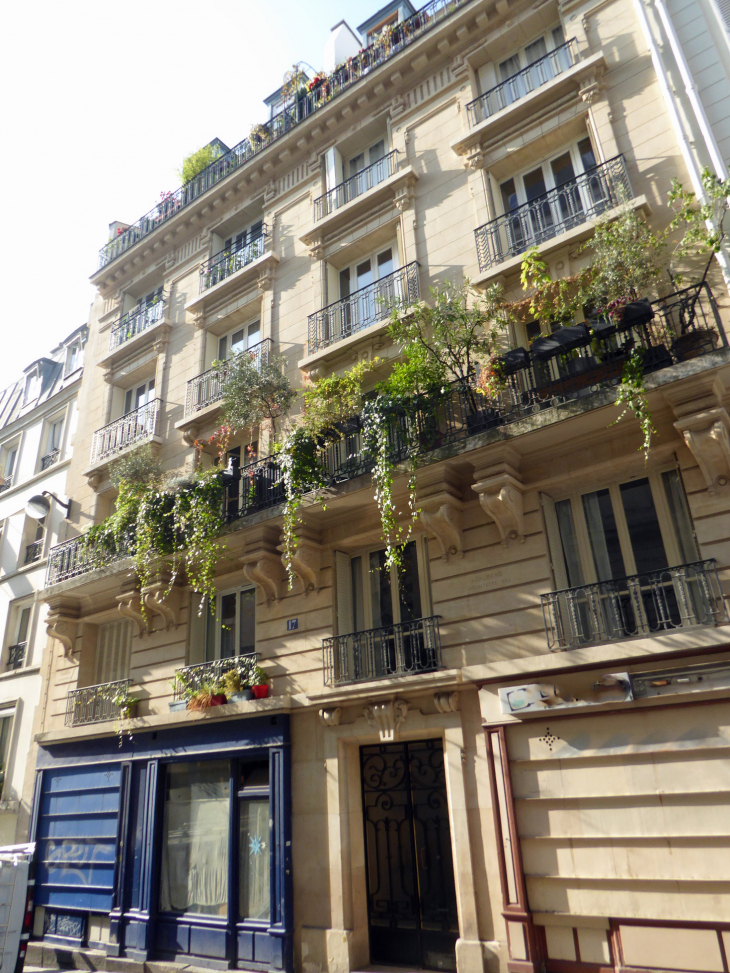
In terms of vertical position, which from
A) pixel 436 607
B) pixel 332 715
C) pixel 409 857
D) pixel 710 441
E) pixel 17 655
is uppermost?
pixel 17 655

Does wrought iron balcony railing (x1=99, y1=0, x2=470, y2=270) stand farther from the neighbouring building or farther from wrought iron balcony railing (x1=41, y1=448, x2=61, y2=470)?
wrought iron balcony railing (x1=41, y1=448, x2=61, y2=470)

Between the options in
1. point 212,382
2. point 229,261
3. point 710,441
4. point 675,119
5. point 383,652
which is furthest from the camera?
point 229,261

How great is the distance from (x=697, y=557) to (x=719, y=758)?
2.23 m

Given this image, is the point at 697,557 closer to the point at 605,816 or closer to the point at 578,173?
the point at 605,816

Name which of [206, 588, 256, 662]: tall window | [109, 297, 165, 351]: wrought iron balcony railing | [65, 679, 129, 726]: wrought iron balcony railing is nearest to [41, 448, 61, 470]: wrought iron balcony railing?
[109, 297, 165, 351]: wrought iron balcony railing

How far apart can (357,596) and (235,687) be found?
2464 mm

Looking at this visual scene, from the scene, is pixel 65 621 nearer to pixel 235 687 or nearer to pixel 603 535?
pixel 235 687

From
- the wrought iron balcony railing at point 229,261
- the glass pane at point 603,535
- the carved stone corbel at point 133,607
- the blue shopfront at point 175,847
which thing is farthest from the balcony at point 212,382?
the glass pane at point 603,535

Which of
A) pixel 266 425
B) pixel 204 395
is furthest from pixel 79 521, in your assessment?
pixel 266 425

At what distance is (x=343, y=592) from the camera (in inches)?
429

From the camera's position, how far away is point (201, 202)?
16750 mm

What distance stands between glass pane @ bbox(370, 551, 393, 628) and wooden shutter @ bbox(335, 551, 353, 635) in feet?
1.34

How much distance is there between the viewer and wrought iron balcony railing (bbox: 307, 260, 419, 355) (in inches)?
480

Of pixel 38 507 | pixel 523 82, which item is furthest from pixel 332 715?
pixel 523 82
